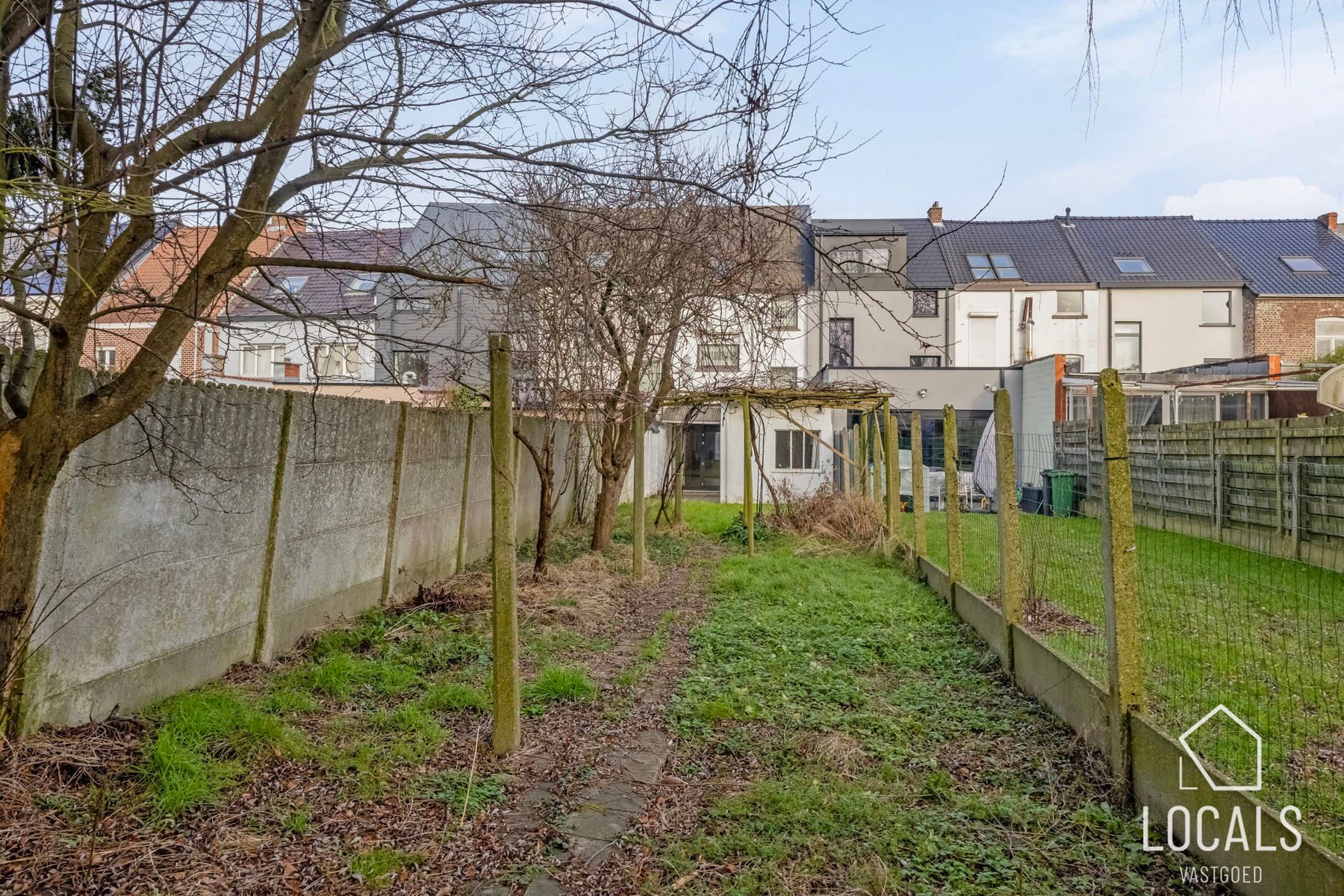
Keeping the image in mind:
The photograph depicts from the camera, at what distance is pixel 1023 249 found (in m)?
27.6

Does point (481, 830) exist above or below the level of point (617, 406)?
below

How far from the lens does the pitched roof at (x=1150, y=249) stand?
26.1 meters

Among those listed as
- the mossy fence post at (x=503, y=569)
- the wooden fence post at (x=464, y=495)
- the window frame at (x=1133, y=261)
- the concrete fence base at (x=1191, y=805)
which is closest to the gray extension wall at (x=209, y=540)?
the mossy fence post at (x=503, y=569)

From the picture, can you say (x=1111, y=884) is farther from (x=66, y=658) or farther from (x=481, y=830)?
(x=66, y=658)

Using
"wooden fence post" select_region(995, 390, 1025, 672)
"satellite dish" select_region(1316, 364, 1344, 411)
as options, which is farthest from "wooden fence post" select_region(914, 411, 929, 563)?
"satellite dish" select_region(1316, 364, 1344, 411)

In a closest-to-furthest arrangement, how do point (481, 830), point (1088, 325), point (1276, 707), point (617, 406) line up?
1. point (481, 830)
2. point (1276, 707)
3. point (617, 406)
4. point (1088, 325)

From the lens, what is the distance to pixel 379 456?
21.3 feet

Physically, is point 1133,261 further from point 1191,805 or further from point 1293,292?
point 1191,805

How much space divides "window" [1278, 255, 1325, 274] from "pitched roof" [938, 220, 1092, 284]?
7.30 m

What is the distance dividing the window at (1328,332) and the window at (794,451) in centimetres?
1759

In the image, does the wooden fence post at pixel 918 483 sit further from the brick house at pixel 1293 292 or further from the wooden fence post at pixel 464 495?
the brick house at pixel 1293 292

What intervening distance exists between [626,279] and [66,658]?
248 inches

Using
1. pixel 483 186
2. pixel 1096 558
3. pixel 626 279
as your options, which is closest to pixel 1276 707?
pixel 1096 558
